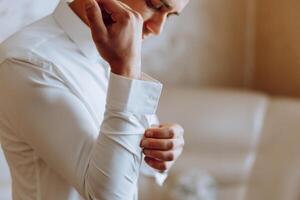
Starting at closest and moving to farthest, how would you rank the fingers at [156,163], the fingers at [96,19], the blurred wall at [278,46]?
the fingers at [96,19], the fingers at [156,163], the blurred wall at [278,46]

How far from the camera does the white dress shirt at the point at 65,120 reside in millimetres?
830

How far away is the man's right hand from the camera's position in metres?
0.80

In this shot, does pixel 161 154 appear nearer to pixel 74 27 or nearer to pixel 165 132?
pixel 165 132

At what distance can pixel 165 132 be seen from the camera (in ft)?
3.04

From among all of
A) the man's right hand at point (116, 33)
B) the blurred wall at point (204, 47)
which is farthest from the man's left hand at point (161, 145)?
the blurred wall at point (204, 47)

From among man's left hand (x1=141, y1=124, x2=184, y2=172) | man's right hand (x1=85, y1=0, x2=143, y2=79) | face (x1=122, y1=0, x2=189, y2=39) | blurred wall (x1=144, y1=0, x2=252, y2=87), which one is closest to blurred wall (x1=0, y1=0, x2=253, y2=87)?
blurred wall (x1=144, y1=0, x2=252, y2=87)

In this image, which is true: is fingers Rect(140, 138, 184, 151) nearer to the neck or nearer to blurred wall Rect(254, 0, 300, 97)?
the neck

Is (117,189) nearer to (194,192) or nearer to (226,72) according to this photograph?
(194,192)

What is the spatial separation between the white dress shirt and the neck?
0.06m

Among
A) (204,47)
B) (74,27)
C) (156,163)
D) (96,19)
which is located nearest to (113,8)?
(96,19)

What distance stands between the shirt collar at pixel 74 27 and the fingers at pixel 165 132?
0.59 feet

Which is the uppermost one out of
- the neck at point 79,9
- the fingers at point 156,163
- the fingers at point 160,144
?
the neck at point 79,9

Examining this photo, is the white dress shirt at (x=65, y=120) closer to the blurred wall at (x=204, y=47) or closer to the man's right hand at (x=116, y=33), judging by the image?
the man's right hand at (x=116, y=33)

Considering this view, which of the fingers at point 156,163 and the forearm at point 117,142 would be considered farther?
the fingers at point 156,163
